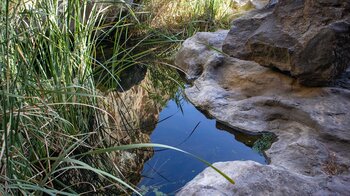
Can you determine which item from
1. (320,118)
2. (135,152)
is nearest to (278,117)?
(320,118)

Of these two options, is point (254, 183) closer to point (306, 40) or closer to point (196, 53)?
point (306, 40)

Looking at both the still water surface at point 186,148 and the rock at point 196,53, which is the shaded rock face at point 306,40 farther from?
the rock at point 196,53

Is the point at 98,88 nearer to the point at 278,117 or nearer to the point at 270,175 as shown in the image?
the point at 270,175

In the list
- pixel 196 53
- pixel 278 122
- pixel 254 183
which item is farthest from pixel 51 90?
pixel 196 53

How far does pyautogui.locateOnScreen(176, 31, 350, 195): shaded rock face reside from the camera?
1.75 meters

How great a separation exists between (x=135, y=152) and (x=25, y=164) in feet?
2.50

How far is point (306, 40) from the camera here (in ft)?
8.23

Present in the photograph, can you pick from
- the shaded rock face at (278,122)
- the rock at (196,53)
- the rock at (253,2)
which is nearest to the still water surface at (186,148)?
the shaded rock face at (278,122)

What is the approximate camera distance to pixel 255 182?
68.7 inches

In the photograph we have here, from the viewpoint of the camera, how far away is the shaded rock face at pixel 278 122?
175 cm

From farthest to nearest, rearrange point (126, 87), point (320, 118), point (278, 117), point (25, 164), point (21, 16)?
point (126, 87) → point (278, 117) → point (320, 118) → point (21, 16) → point (25, 164)

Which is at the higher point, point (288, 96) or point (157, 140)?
point (288, 96)

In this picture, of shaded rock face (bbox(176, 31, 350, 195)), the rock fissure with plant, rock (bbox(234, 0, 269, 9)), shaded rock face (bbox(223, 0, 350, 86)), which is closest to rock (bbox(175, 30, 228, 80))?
shaded rock face (bbox(176, 31, 350, 195))

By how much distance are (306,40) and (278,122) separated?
0.53 meters
